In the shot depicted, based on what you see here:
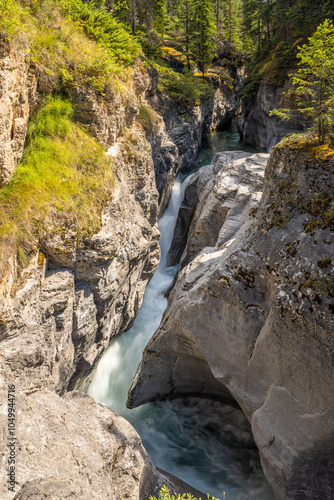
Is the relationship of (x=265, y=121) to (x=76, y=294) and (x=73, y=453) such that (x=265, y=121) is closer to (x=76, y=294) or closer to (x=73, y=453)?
(x=76, y=294)

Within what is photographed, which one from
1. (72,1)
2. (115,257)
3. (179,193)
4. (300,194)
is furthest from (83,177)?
(179,193)

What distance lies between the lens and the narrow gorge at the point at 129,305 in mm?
5750

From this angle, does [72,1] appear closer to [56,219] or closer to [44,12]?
[44,12]

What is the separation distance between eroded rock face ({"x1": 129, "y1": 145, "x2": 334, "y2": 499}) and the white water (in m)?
1.98

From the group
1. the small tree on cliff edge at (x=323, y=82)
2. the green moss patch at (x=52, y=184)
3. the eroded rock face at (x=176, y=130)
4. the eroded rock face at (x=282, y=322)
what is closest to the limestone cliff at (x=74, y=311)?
the green moss patch at (x=52, y=184)

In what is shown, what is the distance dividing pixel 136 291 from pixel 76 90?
25.6 feet

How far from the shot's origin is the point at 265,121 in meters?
26.7

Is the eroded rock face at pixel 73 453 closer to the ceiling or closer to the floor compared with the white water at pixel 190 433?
closer to the ceiling

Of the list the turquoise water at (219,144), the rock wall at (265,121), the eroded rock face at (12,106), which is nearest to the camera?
the eroded rock face at (12,106)

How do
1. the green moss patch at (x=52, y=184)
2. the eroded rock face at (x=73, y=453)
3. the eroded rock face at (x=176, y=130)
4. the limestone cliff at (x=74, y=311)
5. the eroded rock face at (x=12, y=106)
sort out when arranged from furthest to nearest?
the eroded rock face at (x=176, y=130) → the green moss patch at (x=52, y=184) → the eroded rock face at (x=12, y=106) → the limestone cliff at (x=74, y=311) → the eroded rock face at (x=73, y=453)

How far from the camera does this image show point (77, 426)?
5.49 metres

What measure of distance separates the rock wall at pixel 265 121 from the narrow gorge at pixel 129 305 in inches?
514

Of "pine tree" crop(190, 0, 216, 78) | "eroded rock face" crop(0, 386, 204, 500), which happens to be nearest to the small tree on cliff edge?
"eroded rock face" crop(0, 386, 204, 500)

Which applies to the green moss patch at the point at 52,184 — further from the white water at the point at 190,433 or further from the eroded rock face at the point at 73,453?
the white water at the point at 190,433
